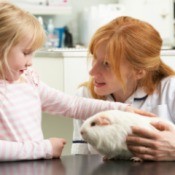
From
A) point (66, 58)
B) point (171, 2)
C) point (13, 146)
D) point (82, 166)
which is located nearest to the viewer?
point (82, 166)

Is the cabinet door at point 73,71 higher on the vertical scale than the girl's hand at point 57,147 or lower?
lower

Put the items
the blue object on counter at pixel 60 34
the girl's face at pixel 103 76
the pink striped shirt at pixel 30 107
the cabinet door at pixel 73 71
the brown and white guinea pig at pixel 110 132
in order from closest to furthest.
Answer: the brown and white guinea pig at pixel 110 132, the pink striped shirt at pixel 30 107, the girl's face at pixel 103 76, the cabinet door at pixel 73 71, the blue object on counter at pixel 60 34

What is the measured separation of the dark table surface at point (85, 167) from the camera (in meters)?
0.84

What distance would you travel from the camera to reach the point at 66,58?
88.2 inches

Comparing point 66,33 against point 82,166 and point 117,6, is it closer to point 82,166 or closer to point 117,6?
point 117,6

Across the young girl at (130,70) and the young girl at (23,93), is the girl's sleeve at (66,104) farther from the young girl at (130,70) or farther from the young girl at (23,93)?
the young girl at (130,70)

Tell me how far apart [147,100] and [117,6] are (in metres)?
1.45

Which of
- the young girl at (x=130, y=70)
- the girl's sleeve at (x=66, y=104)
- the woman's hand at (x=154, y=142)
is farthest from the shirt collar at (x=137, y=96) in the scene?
the woman's hand at (x=154, y=142)

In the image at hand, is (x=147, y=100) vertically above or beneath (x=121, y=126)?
beneath

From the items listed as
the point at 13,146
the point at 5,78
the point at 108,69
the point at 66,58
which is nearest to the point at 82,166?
the point at 13,146

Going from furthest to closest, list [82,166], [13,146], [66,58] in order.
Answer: [66,58]
[13,146]
[82,166]

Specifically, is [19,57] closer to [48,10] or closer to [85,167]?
[85,167]

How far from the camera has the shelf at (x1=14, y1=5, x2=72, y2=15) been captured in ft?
8.64

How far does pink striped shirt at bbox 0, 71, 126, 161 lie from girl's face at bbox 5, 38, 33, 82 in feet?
0.17
